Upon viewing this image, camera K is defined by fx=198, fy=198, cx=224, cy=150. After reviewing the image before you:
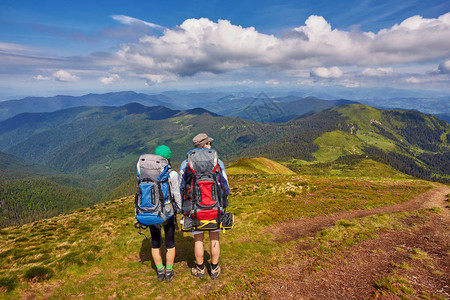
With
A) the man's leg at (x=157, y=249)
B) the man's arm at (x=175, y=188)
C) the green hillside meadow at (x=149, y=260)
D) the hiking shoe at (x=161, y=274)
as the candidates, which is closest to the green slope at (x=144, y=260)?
the green hillside meadow at (x=149, y=260)

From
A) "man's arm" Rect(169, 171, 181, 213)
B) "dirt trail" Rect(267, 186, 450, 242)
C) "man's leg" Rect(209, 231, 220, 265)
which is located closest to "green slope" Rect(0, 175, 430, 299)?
"dirt trail" Rect(267, 186, 450, 242)

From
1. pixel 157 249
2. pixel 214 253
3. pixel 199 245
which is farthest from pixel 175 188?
pixel 214 253

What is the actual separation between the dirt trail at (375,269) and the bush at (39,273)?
10.3m

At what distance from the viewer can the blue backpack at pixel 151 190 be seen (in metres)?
7.71

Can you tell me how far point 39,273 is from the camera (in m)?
9.38

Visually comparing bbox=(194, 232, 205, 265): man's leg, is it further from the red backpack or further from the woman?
the woman

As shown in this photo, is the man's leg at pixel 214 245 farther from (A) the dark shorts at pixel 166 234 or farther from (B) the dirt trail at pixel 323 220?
(B) the dirt trail at pixel 323 220

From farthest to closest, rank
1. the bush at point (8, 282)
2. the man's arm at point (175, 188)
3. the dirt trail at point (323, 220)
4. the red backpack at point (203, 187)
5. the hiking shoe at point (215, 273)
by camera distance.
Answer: the dirt trail at point (323, 220)
the hiking shoe at point (215, 273)
the bush at point (8, 282)
the man's arm at point (175, 188)
the red backpack at point (203, 187)

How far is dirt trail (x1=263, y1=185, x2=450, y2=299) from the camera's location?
25.1 feet

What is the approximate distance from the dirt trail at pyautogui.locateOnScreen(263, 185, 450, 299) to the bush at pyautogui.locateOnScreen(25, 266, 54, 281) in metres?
10.3

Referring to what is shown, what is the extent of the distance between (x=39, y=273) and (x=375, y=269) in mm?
15836

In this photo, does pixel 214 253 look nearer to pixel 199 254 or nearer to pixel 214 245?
pixel 214 245

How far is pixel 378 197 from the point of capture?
2564cm

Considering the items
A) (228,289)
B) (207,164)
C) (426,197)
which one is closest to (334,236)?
(228,289)
